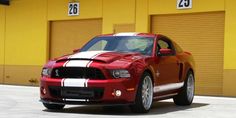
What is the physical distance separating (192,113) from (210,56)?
844cm

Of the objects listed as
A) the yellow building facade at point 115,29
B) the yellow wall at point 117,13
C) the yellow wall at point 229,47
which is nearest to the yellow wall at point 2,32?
the yellow building facade at point 115,29

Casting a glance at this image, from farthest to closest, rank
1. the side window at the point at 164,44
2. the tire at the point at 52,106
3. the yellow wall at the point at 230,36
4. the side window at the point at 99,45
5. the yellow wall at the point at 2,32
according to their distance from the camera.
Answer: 1. the yellow wall at the point at 2,32
2. the yellow wall at the point at 230,36
3. the side window at the point at 164,44
4. the side window at the point at 99,45
5. the tire at the point at 52,106

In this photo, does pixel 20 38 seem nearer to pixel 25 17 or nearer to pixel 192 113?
pixel 25 17

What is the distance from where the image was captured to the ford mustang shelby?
381 inches

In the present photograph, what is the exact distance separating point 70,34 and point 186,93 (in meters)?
11.3

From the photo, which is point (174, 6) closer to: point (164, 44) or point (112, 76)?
point (164, 44)

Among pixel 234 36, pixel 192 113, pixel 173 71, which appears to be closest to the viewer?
pixel 192 113

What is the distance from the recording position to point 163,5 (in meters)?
20.0

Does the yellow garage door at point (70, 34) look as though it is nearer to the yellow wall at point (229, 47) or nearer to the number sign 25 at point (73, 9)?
the number sign 25 at point (73, 9)

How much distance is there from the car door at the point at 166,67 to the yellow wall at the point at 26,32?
12.5 m

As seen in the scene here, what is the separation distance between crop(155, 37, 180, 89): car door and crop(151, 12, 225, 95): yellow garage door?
6.61m

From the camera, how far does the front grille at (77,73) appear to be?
976cm

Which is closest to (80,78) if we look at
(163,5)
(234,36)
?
(234,36)

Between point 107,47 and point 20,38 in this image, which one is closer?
point 107,47
